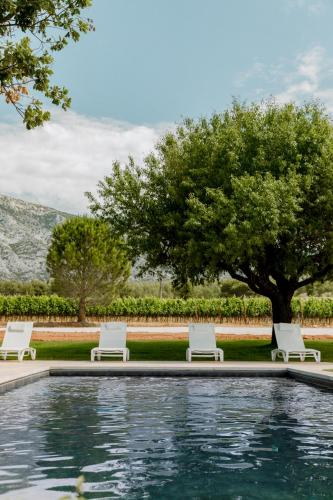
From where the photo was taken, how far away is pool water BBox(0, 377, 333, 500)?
5.83 meters

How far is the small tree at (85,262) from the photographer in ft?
150

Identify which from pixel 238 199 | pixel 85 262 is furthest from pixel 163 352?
pixel 85 262

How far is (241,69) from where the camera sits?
19.4 meters

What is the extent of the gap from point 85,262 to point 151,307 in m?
8.34

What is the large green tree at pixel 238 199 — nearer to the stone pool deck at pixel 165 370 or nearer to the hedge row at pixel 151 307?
the stone pool deck at pixel 165 370

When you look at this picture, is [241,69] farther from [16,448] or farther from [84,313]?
[84,313]

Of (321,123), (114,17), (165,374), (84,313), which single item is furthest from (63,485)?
(84,313)

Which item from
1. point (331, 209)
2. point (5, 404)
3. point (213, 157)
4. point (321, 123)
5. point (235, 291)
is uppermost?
point (235, 291)

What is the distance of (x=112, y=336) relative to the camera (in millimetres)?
17562

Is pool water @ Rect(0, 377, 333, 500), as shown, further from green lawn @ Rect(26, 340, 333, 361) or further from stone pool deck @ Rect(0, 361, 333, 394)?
green lawn @ Rect(26, 340, 333, 361)

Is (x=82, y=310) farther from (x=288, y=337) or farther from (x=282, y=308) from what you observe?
(x=288, y=337)

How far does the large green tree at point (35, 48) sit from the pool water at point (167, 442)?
4.75 m

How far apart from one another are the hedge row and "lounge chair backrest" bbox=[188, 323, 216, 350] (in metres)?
32.5

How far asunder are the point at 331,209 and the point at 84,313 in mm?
31298
